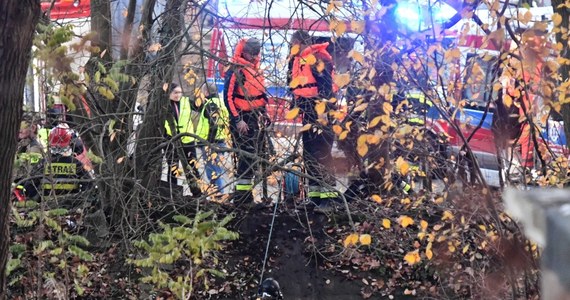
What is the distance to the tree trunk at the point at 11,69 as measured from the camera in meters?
2.52

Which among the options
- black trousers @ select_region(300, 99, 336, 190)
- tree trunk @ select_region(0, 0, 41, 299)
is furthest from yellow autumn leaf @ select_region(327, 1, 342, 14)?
tree trunk @ select_region(0, 0, 41, 299)

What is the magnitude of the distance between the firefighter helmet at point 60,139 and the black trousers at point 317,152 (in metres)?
2.09

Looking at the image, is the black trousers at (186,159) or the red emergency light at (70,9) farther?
the black trousers at (186,159)

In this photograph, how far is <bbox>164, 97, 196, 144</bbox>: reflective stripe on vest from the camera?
6368 mm

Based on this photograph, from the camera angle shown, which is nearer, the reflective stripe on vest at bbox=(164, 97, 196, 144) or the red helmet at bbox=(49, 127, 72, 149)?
the red helmet at bbox=(49, 127, 72, 149)

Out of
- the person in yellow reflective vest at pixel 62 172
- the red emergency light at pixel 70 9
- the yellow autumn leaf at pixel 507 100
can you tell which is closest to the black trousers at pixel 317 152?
the yellow autumn leaf at pixel 507 100

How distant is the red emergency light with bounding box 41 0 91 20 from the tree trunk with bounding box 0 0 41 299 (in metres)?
3.18

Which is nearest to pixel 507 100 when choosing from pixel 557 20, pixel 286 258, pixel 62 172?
pixel 557 20

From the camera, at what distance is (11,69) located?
2586 millimetres

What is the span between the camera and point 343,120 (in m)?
4.42

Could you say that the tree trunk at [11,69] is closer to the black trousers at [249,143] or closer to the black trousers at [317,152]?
the black trousers at [249,143]

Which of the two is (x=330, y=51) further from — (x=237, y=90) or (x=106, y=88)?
(x=106, y=88)

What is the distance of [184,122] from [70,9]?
164cm

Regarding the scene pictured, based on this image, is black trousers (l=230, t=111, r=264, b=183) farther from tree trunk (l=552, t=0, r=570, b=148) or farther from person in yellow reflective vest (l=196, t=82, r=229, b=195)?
tree trunk (l=552, t=0, r=570, b=148)
